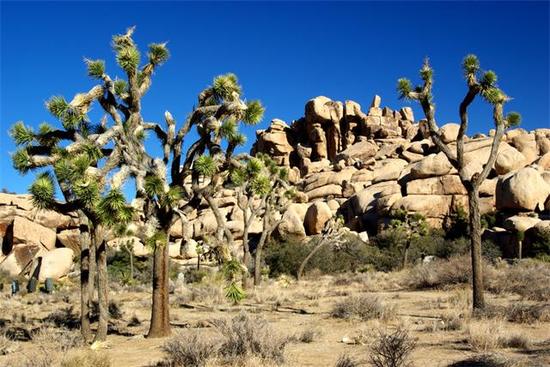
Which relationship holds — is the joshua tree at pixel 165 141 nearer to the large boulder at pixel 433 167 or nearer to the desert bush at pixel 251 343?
the desert bush at pixel 251 343

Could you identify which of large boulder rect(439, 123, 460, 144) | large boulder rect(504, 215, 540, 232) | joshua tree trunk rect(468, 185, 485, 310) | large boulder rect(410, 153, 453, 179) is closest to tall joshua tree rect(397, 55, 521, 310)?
joshua tree trunk rect(468, 185, 485, 310)

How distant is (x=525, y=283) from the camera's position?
1609 centimetres

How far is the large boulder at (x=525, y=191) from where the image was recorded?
34.6 m

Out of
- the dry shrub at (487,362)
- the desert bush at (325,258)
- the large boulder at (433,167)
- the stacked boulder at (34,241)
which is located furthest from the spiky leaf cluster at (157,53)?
the large boulder at (433,167)

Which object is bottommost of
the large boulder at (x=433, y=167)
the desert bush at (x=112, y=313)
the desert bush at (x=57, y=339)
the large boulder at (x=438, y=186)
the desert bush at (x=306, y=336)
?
the desert bush at (x=112, y=313)

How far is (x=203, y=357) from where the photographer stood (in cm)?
679

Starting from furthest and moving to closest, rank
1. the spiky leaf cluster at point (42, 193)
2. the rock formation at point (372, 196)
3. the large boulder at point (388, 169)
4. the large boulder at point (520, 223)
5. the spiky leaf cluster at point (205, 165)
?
1. the large boulder at point (388, 169)
2. the rock formation at point (372, 196)
3. the large boulder at point (520, 223)
4. the spiky leaf cluster at point (205, 165)
5. the spiky leaf cluster at point (42, 193)

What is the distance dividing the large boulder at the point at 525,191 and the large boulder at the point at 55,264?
29.0 meters

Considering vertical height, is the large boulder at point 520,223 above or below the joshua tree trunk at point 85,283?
above

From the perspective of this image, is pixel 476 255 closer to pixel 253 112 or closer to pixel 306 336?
pixel 306 336

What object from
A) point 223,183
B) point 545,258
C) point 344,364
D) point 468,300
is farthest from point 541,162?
point 344,364

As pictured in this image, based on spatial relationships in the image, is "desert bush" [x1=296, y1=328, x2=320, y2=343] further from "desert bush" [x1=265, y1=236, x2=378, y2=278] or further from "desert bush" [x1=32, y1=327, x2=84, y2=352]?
"desert bush" [x1=265, y1=236, x2=378, y2=278]

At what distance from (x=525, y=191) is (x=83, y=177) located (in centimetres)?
3243

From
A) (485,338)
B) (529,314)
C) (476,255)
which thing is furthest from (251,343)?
(476,255)
